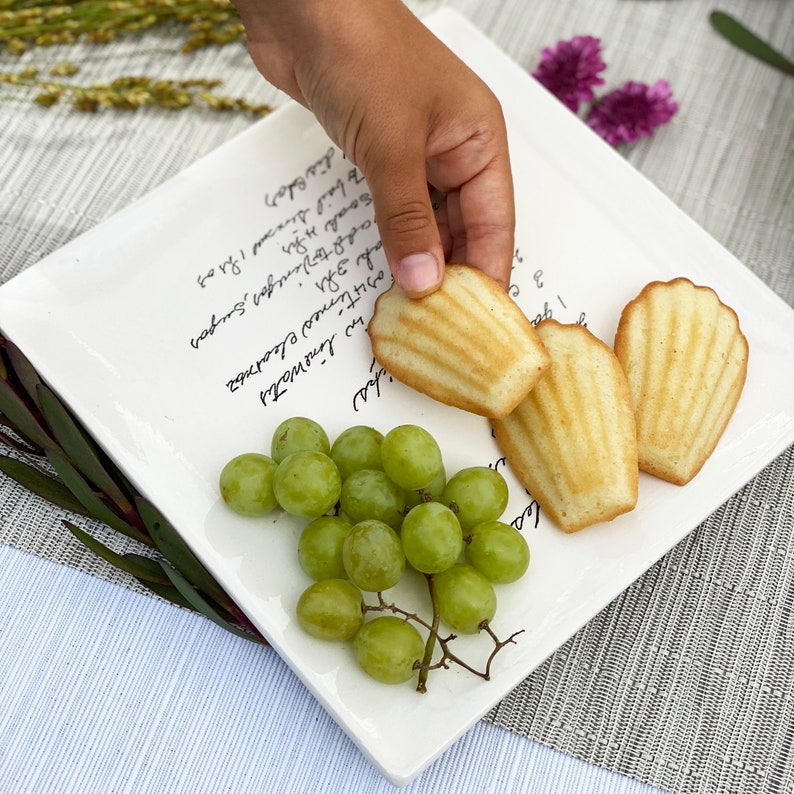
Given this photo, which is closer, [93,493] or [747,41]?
[93,493]

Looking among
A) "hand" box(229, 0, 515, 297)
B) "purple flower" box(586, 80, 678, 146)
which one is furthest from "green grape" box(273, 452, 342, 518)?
"purple flower" box(586, 80, 678, 146)

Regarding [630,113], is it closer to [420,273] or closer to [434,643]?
[420,273]

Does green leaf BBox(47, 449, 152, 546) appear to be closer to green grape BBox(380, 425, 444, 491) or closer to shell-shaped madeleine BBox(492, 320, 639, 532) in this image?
green grape BBox(380, 425, 444, 491)

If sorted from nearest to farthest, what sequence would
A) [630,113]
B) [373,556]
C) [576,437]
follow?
[373,556], [576,437], [630,113]

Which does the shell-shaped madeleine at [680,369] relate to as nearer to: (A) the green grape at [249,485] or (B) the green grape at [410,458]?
(B) the green grape at [410,458]

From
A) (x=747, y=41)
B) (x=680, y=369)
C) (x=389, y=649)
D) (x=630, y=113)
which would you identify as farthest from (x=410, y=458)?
(x=747, y=41)

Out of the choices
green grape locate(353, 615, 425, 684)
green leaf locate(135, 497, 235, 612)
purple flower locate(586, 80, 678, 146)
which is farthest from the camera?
purple flower locate(586, 80, 678, 146)

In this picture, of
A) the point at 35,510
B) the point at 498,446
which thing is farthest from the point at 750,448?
the point at 35,510
